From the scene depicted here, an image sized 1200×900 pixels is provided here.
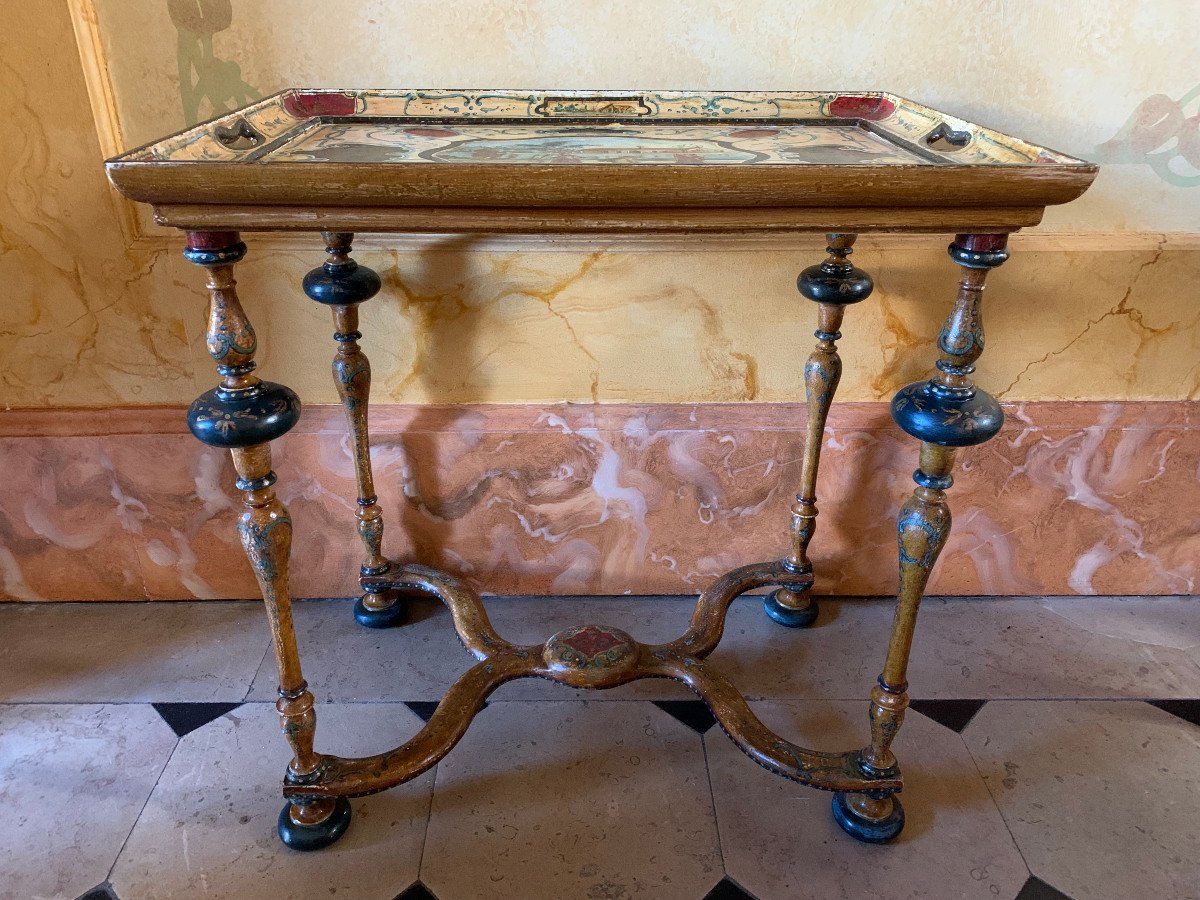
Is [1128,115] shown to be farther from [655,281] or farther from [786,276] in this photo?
[655,281]

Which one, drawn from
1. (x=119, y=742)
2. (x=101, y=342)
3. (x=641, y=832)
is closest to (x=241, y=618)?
(x=119, y=742)

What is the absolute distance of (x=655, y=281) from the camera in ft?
5.26

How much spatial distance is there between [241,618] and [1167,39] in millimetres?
2015

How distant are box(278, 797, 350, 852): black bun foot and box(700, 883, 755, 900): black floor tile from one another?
1.80 ft

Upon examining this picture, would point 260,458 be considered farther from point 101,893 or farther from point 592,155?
point 101,893

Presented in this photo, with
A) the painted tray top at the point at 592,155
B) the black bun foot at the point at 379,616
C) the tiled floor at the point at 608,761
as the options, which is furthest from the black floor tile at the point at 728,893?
the painted tray top at the point at 592,155

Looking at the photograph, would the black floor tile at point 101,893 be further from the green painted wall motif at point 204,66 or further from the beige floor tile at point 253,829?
the green painted wall motif at point 204,66

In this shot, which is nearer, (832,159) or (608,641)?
(832,159)

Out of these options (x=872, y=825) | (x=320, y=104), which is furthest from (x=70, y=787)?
(x=872, y=825)

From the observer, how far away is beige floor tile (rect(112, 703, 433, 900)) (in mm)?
1213

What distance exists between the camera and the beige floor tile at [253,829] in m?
1.21

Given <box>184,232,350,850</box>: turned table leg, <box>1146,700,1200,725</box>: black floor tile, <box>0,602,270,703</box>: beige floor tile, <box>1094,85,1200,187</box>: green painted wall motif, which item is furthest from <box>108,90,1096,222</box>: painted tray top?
<box>1146,700,1200,725</box>: black floor tile

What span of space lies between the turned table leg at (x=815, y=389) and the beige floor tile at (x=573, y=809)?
39cm

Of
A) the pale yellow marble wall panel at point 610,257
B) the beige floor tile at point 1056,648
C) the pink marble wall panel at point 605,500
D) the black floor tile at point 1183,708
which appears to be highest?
the pale yellow marble wall panel at point 610,257
